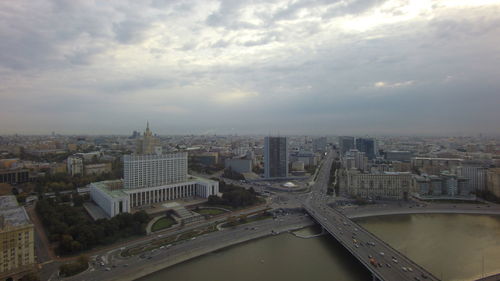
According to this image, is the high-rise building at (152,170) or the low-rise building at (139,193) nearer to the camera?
the low-rise building at (139,193)

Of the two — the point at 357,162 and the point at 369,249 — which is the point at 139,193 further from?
the point at 357,162

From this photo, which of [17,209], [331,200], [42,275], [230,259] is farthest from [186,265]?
[331,200]

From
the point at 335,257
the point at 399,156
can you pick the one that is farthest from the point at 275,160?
the point at 399,156

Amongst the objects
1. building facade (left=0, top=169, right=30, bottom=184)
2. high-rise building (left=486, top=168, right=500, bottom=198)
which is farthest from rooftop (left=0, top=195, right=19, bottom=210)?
high-rise building (left=486, top=168, right=500, bottom=198)

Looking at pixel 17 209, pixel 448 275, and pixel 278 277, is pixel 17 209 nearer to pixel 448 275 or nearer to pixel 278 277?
pixel 278 277

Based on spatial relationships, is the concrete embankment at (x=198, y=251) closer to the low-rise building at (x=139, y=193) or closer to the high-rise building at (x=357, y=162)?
the low-rise building at (x=139, y=193)

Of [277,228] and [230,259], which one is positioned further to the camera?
[277,228]

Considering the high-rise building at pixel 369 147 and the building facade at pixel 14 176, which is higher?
the high-rise building at pixel 369 147

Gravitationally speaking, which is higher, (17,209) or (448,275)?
(17,209)

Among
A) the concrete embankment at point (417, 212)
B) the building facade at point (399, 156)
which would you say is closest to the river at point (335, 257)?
the concrete embankment at point (417, 212)
